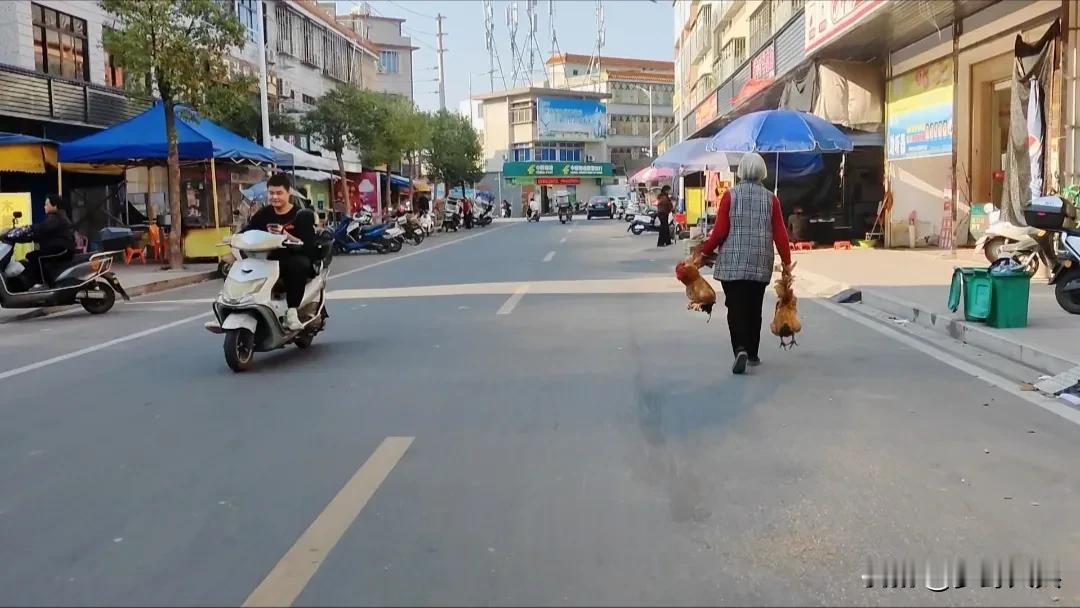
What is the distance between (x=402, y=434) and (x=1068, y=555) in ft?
12.0

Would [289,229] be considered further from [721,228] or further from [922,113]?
[922,113]

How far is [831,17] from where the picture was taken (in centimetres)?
1930

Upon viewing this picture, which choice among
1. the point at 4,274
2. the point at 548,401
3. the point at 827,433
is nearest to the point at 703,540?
the point at 827,433

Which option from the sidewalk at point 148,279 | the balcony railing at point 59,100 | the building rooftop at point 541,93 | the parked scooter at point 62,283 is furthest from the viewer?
the building rooftop at point 541,93

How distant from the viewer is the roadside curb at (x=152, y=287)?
13.7 m

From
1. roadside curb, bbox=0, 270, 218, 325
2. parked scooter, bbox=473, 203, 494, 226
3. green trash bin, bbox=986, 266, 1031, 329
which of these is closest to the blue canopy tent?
roadside curb, bbox=0, 270, 218, 325

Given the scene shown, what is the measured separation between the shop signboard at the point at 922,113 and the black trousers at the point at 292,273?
45.4ft

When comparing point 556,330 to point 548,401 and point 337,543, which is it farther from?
point 337,543

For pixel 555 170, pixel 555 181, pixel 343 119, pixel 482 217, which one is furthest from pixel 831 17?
pixel 555 181

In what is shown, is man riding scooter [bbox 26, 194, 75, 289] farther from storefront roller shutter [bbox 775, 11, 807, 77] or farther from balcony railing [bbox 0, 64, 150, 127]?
storefront roller shutter [bbox 775, 11, 807, 77]

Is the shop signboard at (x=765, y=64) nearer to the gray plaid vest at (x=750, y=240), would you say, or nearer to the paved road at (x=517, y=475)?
the paved road at (x=517, y=475)

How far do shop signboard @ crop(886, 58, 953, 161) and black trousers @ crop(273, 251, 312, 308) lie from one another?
13852mm

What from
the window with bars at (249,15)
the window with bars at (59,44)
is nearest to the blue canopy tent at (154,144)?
the window with bars at (59,44)

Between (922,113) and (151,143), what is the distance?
1598 cm
